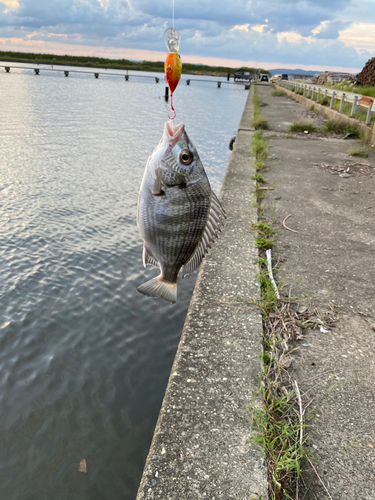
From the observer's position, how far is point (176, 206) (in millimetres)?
1596

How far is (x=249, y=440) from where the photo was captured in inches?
77.5

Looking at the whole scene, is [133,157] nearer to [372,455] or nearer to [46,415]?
[46,415]

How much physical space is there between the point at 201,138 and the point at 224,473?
14804mm

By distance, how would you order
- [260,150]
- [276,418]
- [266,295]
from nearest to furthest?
[276,418] < [266,295] < [260,150]

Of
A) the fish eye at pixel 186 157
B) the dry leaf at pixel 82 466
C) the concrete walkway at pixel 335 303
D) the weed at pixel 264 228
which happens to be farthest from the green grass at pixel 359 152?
the dry leaf at pixel 82 466

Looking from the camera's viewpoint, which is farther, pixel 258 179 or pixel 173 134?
pixel 258 179

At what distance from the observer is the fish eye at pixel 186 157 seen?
155cm

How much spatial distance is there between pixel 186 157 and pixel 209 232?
0.37 metres

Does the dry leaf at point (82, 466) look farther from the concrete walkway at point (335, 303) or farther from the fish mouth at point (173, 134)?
the fish mouth at point (173, 134)

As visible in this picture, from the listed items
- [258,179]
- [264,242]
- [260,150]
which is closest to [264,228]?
[264,242]

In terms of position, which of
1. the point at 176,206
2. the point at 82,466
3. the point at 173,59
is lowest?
the point at 82,466

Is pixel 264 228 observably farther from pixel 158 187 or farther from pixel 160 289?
pixel 158 187

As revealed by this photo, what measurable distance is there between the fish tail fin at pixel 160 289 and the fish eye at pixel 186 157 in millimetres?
613

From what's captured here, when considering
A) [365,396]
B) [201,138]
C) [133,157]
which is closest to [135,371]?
[365,396]
